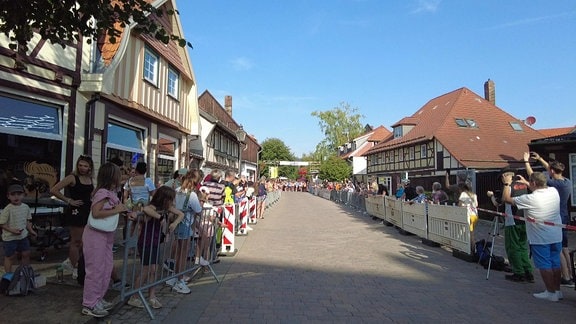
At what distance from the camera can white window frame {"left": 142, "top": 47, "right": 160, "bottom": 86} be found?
39.4 ft

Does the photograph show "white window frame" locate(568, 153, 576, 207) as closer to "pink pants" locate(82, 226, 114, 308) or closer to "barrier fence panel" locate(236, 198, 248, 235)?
"barrier fence panel" locate(236, 198, 248, 235)

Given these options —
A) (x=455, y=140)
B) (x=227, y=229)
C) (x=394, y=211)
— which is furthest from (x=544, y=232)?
(x=455, y=140)

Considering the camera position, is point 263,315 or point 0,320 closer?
point 0,320

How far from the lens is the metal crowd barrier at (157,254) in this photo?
4.73 metres

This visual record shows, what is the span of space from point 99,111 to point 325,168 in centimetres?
4031

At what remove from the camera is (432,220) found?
414 inches

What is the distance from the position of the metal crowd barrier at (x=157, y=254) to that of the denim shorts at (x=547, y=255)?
15.1ft

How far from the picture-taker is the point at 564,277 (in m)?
6.65

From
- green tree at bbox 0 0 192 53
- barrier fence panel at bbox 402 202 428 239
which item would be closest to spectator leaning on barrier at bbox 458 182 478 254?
barrier fence panel at bbox 402 202 428 239

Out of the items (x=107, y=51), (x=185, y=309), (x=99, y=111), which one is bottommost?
(x=185, y=309)

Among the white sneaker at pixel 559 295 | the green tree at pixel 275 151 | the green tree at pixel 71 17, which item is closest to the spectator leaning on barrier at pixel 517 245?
the white sneaker at pixel 559 295

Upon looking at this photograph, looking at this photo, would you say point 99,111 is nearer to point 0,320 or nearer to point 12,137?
point 12,137

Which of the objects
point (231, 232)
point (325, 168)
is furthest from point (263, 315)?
point (325, 168)

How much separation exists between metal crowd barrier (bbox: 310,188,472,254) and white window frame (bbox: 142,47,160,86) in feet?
27.7
